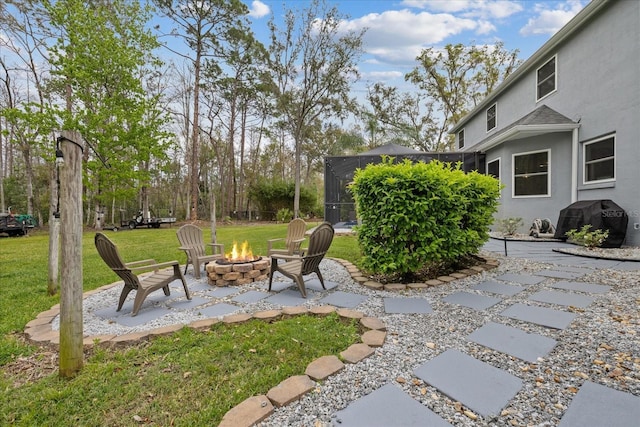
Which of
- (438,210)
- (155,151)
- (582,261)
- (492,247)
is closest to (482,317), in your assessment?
(438,210)

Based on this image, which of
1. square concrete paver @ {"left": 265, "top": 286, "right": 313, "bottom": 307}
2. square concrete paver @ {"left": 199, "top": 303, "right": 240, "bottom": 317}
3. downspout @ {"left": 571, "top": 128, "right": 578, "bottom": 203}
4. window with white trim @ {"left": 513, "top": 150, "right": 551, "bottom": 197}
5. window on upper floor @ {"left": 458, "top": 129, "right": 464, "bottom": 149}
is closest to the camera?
square concrete paver @ {"left": 199, "top": 303, "right": 240, "bottom": 317}

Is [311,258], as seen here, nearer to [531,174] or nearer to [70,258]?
[70,258]

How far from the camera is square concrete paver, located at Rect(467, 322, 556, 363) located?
6.76ft

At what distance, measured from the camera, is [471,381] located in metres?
1.75

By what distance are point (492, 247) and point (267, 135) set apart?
1802cm

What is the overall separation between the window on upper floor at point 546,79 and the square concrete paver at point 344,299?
353 inches

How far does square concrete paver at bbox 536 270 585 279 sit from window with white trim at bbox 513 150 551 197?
196 inches

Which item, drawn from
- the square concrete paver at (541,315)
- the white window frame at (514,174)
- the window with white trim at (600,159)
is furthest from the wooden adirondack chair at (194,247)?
the white window frame at (514,174)

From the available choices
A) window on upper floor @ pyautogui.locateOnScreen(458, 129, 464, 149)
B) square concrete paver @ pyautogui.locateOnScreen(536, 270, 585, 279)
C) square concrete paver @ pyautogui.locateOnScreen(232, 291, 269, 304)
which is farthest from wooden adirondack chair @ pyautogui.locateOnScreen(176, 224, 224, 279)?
window on upper floor @ pyautogui.locateOnScreen(458, 129, 464, 149)

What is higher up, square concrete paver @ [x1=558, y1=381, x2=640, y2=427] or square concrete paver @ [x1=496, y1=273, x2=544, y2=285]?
square concrete paver @ [x1=496, y1=273, x2=544, y2=285]

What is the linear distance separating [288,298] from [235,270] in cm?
107

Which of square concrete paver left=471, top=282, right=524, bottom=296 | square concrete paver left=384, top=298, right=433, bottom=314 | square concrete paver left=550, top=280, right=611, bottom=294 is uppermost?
square concrete paver left=550, top=280, right=611, bottom=294

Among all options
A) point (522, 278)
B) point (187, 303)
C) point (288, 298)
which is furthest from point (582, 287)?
point (187, 303)

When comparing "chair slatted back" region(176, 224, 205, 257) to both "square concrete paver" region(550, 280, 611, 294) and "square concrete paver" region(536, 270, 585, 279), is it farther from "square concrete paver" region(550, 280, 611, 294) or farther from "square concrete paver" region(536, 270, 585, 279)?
Result: "square concrete paver" region(536, 270, 585, 279)
